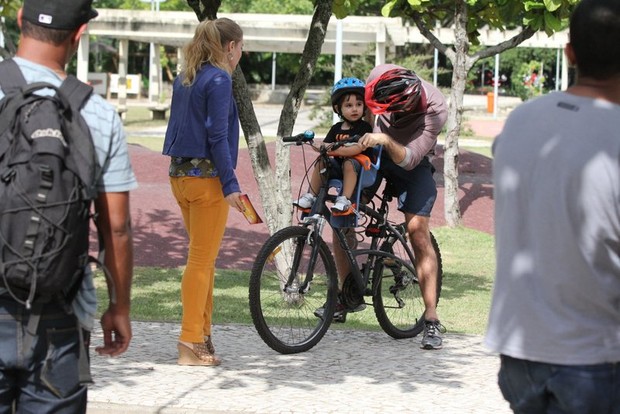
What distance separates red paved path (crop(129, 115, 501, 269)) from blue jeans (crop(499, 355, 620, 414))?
987 centimetres

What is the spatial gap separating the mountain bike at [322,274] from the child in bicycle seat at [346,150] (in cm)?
8

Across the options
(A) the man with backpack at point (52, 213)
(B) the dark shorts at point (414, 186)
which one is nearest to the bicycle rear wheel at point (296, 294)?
(B) the dark shorts at point (414, 186)

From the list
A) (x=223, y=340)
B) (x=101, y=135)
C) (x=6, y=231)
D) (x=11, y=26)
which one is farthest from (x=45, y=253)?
(x=11, y=26)

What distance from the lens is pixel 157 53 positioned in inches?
1978

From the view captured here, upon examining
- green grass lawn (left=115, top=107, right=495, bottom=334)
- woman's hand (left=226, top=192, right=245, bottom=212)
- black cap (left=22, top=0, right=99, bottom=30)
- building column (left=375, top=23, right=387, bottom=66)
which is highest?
building column (left=375, top=23, right=387, bottom=66)

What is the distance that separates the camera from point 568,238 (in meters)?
3.13

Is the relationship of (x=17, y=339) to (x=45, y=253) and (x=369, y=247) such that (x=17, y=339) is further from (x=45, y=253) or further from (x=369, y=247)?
(x=369, y=247)

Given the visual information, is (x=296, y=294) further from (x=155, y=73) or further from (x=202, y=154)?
(x=155, y=73)

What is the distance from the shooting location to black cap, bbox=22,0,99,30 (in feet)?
11.4

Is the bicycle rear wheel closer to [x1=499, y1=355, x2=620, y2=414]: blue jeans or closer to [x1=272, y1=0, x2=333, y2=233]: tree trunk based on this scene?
[x1=272, y1=0, x2=333, y2=233]: tree trunk

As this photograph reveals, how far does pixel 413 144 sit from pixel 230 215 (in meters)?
8.98

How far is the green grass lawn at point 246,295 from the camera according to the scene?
9258 mm

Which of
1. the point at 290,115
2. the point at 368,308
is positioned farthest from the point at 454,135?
the point at 290,115

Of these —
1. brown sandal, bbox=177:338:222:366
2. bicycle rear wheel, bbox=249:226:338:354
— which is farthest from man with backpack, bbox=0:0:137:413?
bicycle rear wheel, bbox=249:226:338:354
